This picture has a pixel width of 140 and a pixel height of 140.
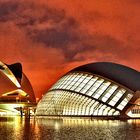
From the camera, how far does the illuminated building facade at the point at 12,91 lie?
186ft

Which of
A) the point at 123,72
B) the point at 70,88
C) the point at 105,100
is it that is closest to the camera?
the point at 105,100

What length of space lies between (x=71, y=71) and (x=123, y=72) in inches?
321

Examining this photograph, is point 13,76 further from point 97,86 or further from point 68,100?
point 97,86

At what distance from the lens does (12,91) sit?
187 feet

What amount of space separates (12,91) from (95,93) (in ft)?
40.8

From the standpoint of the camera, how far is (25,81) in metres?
61.2

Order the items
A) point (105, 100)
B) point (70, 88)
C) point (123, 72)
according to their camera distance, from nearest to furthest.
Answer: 1. point (105, 100)
2. point (70, 88)
3. point (123, 72)

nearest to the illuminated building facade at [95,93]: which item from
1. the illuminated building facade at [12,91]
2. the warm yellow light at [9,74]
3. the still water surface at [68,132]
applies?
the illuminated building facade at [12,91]

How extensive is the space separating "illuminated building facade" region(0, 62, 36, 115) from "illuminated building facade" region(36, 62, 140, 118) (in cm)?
395

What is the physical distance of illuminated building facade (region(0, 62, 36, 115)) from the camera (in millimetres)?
56750

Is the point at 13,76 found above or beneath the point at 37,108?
above

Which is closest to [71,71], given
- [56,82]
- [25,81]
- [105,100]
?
[56,82]

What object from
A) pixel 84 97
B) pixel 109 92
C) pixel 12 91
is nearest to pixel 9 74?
pixel 12 91

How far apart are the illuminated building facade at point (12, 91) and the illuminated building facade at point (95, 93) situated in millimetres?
3952
